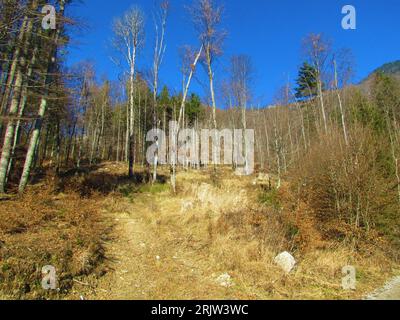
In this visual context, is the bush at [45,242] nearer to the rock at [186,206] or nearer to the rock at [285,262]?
the rock at [186,206]

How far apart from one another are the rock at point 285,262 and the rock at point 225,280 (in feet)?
4.77

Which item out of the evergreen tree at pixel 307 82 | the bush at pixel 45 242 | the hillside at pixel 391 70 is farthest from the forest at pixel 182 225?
the hillside at pixel 391 70

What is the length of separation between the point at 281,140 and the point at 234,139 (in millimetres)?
17631

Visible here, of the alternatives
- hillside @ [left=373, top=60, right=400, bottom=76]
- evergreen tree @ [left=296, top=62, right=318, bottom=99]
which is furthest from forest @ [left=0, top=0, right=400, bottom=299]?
hillside @ [left=373, top=60, right=400, bottom=76]

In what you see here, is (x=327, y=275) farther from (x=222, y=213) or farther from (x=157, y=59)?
(x=157, y=59)

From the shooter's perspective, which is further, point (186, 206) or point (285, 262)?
point (186, 206)

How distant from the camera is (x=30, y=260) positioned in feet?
18.8

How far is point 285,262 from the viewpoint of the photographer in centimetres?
716

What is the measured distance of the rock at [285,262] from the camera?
700cm

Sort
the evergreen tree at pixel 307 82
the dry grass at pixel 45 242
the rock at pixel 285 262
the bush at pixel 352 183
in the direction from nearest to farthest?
the dry grass at pixel 45 242 < the rock at pixel 285 262 < the bush at pixel 352 183 < the evergreen tree at pixel 307 82

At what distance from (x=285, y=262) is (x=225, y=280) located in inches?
68.9

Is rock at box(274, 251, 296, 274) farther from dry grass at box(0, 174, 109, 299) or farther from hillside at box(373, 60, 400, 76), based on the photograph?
hillside at box(373, 60, 400, 76)

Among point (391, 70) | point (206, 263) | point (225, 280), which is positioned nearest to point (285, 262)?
point (225, 280)

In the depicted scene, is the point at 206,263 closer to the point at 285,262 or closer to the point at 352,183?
the point at 285,262
